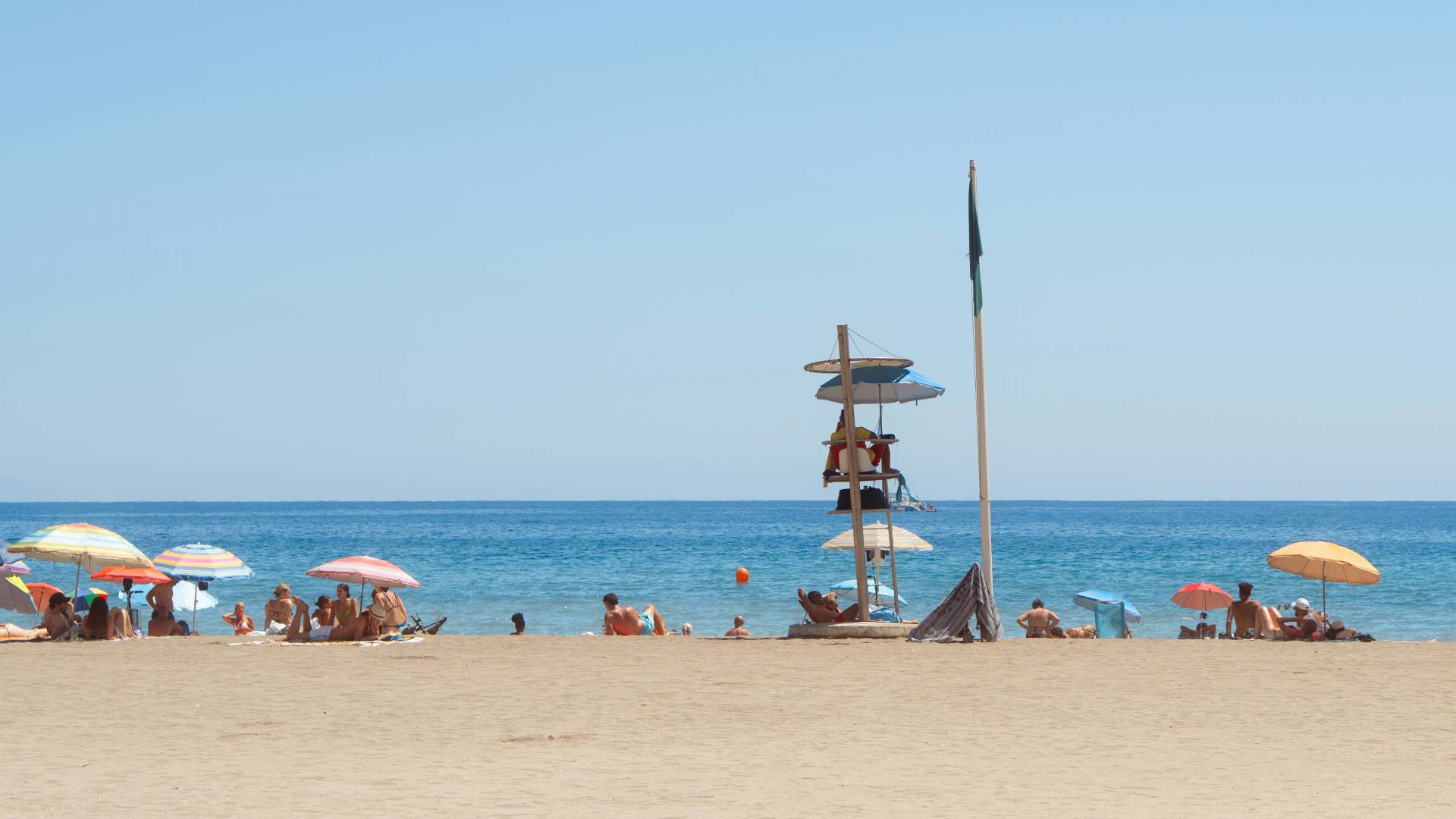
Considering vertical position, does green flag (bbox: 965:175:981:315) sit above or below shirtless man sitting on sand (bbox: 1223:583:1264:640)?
above

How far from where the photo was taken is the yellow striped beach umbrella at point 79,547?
17.1m

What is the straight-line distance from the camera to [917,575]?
144 ft

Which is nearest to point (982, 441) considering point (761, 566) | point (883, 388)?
point (883, 388)

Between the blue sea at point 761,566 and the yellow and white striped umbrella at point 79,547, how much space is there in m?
8.83

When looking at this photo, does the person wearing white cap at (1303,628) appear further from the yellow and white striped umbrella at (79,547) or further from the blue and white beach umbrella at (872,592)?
the yellow and white striped umbrella at (79,547)

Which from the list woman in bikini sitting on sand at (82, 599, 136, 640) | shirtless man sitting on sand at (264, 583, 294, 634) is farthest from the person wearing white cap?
woman in bikini sitting on sand at (82, 599, 136, 640)

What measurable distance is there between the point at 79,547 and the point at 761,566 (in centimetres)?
3768

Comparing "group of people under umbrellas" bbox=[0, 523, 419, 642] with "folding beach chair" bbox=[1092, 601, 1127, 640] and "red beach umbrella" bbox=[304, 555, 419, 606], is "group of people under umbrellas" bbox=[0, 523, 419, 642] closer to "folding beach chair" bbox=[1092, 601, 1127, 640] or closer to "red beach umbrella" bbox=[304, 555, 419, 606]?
"red beach umbrella" bbox=[304, 555, 419, 606]

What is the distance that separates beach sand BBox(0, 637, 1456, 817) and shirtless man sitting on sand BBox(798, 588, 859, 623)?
1.46 meters

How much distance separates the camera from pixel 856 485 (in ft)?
53.5

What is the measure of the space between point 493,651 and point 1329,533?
94.0 m

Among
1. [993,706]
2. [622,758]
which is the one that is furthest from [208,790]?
[993,706]

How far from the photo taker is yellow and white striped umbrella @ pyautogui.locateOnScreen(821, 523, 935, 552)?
1981cm

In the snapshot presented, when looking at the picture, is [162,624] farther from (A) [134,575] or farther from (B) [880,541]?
(B) [880,541]
